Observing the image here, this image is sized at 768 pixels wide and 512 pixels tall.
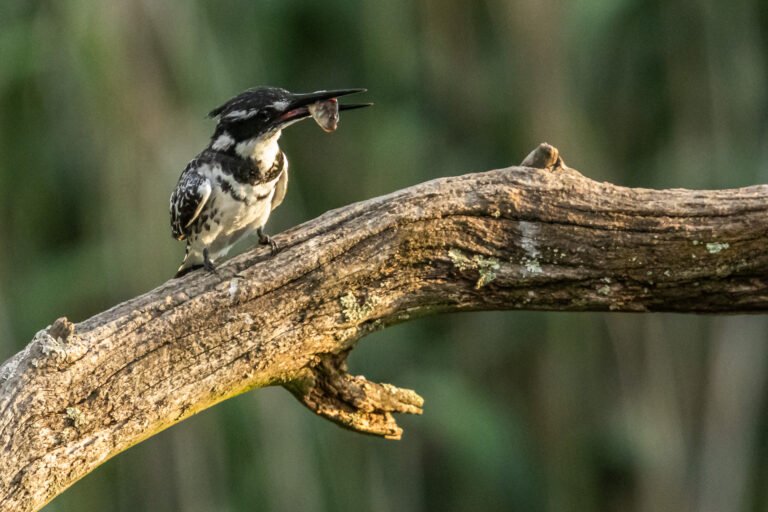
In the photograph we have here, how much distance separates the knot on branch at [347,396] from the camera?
374 centimetres

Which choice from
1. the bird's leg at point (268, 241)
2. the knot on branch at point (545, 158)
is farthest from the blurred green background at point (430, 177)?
the knot on branch at point (545, 158)

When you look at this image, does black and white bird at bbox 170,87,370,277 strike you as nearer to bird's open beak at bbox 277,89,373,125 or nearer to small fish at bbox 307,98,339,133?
bird's open beak at bbox 277,89,373,125

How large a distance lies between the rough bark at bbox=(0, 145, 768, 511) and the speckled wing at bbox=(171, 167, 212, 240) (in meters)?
0.54

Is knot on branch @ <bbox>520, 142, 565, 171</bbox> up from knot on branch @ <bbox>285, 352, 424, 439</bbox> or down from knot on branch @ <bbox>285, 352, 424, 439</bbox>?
up

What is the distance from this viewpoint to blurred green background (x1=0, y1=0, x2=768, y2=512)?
21.5 feet

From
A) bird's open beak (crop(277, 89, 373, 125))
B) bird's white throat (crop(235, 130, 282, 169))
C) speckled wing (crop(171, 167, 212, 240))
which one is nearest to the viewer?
bird's open beak (crop(277, 89, 373, 125))

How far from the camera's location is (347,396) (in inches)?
148

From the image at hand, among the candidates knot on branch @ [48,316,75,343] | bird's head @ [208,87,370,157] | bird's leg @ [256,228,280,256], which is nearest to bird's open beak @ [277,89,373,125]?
bird's head @ [208,87,370,157]

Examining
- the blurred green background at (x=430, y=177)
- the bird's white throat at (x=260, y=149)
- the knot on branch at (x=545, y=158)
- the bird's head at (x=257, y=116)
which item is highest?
the bird's head at (x=257, y=116)

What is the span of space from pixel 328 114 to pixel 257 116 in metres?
0.35

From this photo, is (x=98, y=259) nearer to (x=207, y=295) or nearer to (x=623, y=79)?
(x=623, y=79)

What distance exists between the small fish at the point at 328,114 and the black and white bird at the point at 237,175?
12 centimetres

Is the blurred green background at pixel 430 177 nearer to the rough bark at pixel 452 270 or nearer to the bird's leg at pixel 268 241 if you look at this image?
the bird's leg at pixel 268 241

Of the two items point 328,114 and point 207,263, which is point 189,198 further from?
point 328,114
